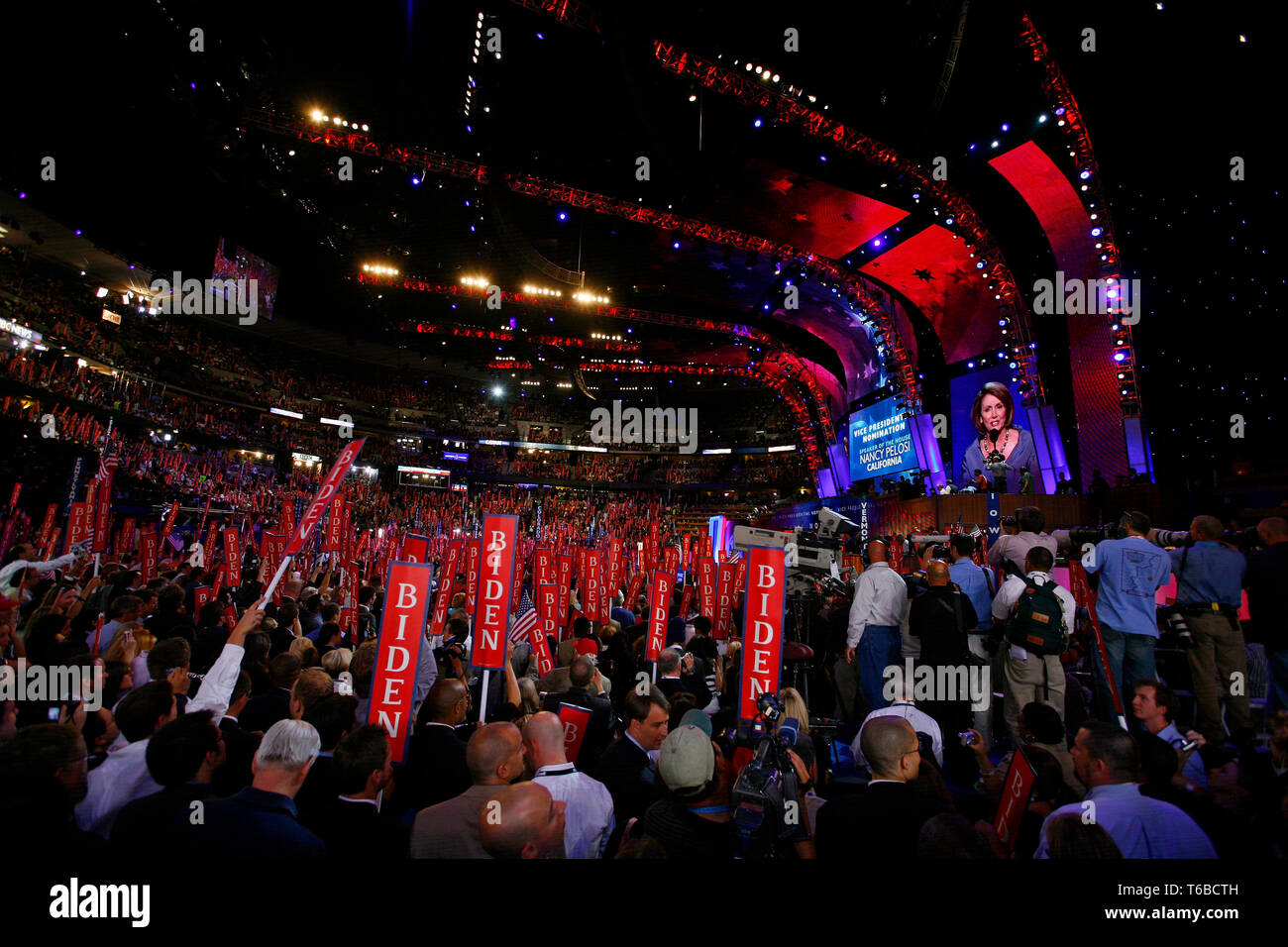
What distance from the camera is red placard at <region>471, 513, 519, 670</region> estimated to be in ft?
14.1

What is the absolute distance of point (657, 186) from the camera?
1617cm

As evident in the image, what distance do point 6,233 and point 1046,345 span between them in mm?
41837

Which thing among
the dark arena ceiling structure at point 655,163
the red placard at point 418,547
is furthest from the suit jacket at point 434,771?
the dark arena ceiling structure at point 655,163

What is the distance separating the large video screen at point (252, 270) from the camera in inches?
1016

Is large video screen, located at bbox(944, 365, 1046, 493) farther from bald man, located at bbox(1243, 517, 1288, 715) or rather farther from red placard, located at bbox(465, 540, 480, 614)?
red placard, located at bbox(465, 540, 480, 614)

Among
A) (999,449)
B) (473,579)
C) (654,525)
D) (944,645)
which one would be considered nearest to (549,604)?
(473,579)

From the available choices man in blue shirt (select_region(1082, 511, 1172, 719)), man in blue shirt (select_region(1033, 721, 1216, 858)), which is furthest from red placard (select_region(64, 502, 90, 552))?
man in blue shirt (select_region(1082, 511, 1172, 719))

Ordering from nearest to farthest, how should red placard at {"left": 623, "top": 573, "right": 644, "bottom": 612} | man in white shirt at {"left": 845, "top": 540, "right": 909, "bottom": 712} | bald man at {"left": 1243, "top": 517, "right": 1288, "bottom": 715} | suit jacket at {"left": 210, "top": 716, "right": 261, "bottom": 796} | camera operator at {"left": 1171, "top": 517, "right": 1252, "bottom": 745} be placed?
suit jacket at {"left": 210, "top": 716, "right": 261, "bottom": 796} < bald man at {"left": 1243, "top": 517, "right": 1288, "bottom": 715} < camera operator at {"left": 1171, "top": 517, "right": 1252, "bottom": 745} < man in white shirt at {"left": 845, "top": 540, "right": 909, "bottom": 712} < red placard at {"left": 623, "top": 573, "right": 644, "bottom": 612}

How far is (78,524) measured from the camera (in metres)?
9.16

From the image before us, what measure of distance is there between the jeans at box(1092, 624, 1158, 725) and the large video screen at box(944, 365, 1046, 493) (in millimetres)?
10840

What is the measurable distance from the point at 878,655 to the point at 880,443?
1780cm

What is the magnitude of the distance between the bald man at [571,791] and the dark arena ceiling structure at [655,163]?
12.8m

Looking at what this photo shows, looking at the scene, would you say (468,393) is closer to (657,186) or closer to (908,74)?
(657,186)

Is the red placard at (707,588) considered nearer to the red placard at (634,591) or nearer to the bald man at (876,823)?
the red placard at (634,591)
